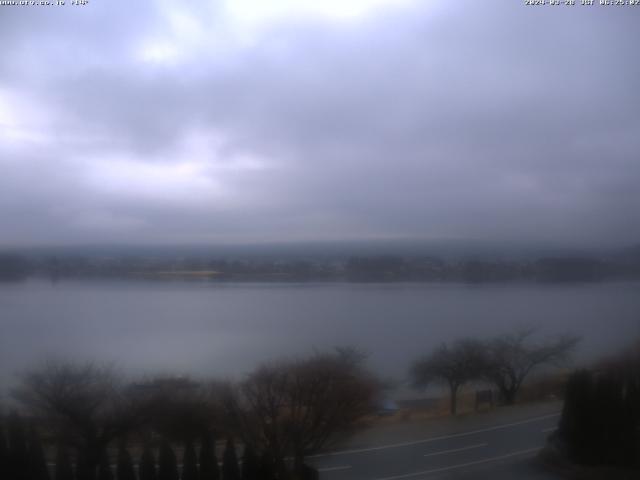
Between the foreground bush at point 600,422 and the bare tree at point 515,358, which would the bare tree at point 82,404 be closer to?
the bare tree at point 515,358

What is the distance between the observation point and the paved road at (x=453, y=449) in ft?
7.86

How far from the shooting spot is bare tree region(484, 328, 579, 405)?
2562mm

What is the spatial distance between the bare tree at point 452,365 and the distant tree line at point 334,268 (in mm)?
344

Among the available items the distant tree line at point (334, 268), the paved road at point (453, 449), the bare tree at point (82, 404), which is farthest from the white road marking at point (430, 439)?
the bare tree at point (82, 404)

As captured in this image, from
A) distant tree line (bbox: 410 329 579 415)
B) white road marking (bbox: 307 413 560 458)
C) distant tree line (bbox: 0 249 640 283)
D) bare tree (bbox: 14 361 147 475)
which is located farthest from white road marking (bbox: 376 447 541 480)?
bare tree (bbox: 14 361 147 475)

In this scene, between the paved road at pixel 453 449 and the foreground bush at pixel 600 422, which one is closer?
the paved road at pixel 453 449

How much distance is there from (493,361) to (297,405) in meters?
0.96

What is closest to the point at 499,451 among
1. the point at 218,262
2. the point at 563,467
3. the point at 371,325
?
the point at 563,467

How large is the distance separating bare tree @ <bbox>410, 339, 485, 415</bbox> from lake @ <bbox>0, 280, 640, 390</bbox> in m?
0.05

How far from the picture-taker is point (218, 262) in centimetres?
251

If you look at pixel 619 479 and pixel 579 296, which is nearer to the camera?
pixel 619 479

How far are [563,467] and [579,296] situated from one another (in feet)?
2.73

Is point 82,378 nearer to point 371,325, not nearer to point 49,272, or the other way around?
point 49,272

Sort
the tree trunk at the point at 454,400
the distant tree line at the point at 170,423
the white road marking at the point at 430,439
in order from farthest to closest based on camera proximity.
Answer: the tree trunk at the point at 454,400, the white road marking at the point at 430,439, the distant tree line at the point at 170,423
